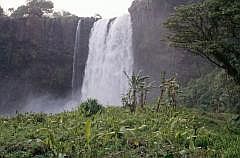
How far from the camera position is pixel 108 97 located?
4347cm

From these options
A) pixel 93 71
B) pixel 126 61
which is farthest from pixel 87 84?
pixel 126 61

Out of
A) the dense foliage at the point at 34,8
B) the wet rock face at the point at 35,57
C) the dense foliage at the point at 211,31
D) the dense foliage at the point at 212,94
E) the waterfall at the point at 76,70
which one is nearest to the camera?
the dense foliage at the point at 211,31

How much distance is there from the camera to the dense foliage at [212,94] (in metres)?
31.4

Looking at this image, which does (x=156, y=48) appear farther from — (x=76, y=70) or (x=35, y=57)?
(x=35, y=57)

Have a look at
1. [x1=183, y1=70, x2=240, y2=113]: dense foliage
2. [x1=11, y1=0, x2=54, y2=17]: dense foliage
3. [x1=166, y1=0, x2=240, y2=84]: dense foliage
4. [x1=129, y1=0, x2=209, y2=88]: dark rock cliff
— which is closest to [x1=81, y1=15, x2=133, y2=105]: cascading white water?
[x1=129, y1=0, x2=209, y2=88]: dark rock cliff

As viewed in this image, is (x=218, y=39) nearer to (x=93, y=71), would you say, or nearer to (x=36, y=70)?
(x=93, y=71)

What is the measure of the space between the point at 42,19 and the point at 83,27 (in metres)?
4.63

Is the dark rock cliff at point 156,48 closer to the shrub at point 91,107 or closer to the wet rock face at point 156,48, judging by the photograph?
the wet rock face at point 156,48

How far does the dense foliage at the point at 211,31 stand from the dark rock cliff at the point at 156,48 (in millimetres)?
22227

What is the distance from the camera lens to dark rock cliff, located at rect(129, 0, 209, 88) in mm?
42281

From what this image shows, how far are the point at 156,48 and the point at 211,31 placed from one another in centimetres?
2518

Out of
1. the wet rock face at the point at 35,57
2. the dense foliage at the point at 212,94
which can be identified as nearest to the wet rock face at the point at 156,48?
the dense foliage at the point at 212,94

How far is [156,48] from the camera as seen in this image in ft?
144

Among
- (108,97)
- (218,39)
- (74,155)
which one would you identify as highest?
(218,39)
